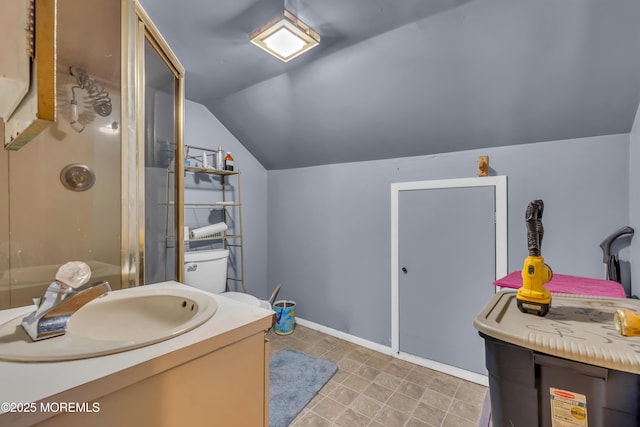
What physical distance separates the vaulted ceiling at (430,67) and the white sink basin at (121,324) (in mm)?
1360

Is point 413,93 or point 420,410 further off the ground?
point 413,93

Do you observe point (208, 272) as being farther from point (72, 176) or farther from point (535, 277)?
point (535, 277)

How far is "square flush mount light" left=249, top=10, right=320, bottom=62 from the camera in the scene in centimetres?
134

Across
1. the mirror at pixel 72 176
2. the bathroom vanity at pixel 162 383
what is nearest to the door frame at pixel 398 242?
the bathroom vanity at pixel 162 383

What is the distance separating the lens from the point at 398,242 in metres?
2.30

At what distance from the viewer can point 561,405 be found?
0.60 m

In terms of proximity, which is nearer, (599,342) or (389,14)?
(599,342)

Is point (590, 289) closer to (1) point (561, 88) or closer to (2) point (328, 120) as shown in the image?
(1) point (561, 88)

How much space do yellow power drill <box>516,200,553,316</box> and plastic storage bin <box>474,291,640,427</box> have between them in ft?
0.10

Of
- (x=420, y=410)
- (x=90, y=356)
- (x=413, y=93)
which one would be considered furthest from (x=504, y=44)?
(x=420, y=410)

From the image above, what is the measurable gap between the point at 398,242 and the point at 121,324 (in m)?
1.91

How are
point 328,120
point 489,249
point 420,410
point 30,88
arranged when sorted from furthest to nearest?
point 328,120
point 489,249
point 420,410
point 30,88

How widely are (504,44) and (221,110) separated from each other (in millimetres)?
2193

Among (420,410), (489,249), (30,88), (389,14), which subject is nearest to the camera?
(30,88)
